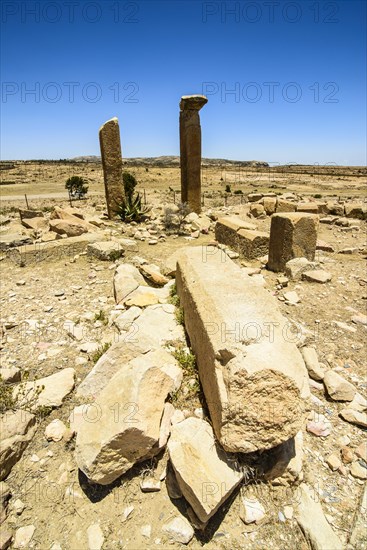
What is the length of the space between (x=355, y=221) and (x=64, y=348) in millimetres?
8808

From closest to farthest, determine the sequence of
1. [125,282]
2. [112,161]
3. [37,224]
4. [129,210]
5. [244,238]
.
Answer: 1. [125,282]
2. [244,238]
3. [37,224]
4. [112,161]
5. [129,210]

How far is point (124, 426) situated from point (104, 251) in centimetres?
415

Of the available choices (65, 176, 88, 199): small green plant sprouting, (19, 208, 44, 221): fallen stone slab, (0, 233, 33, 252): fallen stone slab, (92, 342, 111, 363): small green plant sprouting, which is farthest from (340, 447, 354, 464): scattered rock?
(65, 176, 88, 199): small green plant sprouting

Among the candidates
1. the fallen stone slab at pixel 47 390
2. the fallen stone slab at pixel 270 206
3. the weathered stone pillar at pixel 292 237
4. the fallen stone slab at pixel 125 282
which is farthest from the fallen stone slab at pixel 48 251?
the fallen stone slab at pixel 270 206

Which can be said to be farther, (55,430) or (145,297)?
(145,297)

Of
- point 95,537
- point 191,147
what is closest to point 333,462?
point 95,537

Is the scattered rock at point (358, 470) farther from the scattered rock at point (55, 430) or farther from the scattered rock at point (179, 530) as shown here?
the scattered rock at point (55, 430)

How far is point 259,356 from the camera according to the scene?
1.91 metres

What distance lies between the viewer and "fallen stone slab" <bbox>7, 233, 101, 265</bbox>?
5.60 m

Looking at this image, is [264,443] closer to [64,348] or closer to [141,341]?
[141,341]

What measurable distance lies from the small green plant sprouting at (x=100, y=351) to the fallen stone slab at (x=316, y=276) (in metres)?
3.15

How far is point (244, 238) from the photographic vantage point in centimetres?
596

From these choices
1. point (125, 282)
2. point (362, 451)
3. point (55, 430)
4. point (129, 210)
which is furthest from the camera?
point (129, 210)

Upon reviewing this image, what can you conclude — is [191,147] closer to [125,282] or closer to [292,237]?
[292,237]
